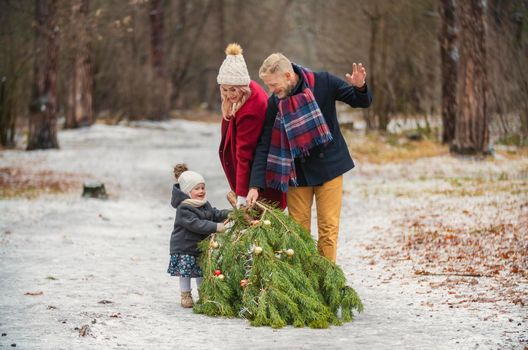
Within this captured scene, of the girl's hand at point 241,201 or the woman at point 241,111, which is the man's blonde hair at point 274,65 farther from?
the girl's hand at point 241,201

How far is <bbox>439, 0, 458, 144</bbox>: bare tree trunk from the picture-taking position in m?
20.3

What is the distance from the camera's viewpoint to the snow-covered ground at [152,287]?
231 inches

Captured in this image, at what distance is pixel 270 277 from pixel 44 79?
58.4ft

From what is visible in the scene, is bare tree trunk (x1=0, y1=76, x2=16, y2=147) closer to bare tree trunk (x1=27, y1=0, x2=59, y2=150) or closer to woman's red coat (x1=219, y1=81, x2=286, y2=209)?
bare tree trunk (x1=27, y1=0, x2=59, y2=150)

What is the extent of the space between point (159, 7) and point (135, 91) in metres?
5.37

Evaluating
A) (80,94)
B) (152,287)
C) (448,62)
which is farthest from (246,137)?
(80,94)

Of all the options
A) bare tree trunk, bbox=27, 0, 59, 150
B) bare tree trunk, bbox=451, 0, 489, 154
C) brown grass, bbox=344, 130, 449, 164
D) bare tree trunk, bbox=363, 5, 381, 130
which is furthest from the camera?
bare tree trunk, bbox=363, 5, 381, 130

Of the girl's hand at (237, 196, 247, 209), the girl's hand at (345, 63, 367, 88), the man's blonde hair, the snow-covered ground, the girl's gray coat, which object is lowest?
the snow-covered ground

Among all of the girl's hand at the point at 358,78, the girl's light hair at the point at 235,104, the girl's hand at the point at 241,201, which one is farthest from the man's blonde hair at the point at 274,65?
the girl's hand at the point at 241,201

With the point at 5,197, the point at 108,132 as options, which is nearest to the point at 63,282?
the point at 5,197

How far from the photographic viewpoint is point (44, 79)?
23.0 m

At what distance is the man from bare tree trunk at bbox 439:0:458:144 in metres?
14.0

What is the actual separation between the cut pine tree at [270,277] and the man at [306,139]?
0.82ft

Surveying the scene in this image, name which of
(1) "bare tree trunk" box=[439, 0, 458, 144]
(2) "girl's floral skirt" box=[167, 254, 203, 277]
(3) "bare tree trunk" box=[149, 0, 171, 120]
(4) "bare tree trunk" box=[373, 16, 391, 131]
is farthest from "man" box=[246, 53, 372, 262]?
(3) "bare tree trunk" box=[149, 0, 171, 120]
